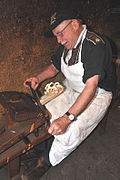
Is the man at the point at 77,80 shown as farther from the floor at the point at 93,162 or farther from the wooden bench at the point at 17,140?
the floor at the point at 93,162

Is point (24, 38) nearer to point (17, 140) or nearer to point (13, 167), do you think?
point (17, 140)

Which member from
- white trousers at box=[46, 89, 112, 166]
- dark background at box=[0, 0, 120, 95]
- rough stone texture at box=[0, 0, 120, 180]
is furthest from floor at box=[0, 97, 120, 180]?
dark background at box=[0, 0, 120, 95]

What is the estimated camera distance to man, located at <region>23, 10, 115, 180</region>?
6.29ft

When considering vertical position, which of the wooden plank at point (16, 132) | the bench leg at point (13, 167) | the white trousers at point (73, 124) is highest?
the wooden plank at point (16, 132)

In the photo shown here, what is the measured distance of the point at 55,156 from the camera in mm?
2215

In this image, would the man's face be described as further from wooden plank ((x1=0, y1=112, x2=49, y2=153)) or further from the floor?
the floor

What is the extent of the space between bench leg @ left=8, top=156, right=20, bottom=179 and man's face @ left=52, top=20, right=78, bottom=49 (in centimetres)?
173

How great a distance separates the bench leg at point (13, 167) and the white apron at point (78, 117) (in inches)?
18.9

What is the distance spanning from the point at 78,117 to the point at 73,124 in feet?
0.45

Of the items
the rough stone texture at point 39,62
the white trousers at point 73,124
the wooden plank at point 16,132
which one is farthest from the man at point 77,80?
the rough stone texture at point 39,62

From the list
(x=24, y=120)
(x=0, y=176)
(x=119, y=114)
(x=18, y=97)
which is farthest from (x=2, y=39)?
(x=119, y=114)

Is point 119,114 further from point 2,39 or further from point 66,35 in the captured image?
point 2,39

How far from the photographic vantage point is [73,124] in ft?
6.87

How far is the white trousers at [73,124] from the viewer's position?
2064mm
